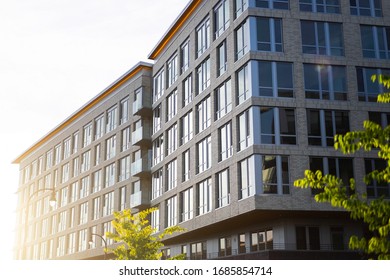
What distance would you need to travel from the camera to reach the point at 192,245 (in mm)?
44594

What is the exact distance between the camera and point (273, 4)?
36.4 metres

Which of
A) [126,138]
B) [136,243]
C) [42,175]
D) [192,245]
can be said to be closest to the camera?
[136,243]

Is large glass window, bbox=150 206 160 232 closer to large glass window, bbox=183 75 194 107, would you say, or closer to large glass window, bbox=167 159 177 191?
large glass window, bbox=167 159 177 191

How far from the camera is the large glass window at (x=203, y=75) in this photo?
1625 inches

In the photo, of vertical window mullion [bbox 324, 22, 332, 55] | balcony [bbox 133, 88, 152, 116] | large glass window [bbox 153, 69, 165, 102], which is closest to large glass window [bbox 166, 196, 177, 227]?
balcony [bbox 133, 88, 152, 116]

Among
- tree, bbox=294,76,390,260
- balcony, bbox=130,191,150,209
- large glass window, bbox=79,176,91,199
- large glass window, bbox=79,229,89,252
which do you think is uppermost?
large glass window, bbox=79,176,91,199

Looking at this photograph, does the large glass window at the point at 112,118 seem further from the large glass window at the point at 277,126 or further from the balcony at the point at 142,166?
the large glass window at the point at 277,126

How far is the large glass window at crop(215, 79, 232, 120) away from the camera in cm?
3744

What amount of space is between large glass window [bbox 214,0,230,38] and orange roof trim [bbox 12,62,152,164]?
15016mm

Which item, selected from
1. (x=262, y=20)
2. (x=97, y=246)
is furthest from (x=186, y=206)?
(x=97, y=246)

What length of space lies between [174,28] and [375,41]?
58.3ft

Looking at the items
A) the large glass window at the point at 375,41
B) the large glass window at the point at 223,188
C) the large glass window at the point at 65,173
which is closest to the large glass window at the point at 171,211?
the large glass window at the point at 223,188

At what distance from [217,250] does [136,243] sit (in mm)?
11434

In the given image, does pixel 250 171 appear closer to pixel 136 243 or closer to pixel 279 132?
pixel 279 132
